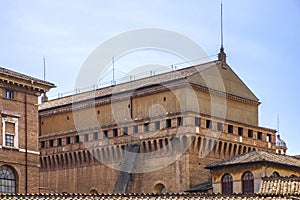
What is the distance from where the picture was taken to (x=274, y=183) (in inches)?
Answer: 1758

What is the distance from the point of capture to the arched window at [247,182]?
5660 centimetres

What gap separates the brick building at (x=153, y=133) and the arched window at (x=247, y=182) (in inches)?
330

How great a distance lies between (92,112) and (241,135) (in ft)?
45.2

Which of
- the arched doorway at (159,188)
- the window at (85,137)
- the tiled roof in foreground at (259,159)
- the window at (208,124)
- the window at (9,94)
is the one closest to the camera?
the tiled roof in foreground at (259,159)

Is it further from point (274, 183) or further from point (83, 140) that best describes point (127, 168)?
point (274, 183)

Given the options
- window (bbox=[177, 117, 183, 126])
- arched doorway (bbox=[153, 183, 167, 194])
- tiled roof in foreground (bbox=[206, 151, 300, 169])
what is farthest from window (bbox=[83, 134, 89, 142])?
tiled roof in foreground (bbox=[206, 151, 300, 169])

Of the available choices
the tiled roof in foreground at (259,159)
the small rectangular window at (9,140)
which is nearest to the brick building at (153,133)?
the tiled roof in foreground at (259,159)

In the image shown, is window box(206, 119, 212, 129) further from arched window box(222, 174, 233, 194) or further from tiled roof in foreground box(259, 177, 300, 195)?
tiled roof in foreground box(259, 177, 300, 195)

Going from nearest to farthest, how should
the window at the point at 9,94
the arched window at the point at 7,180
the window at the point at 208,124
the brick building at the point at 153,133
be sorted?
the arched window at the point at 7,180
the window at the point at 9,94
the brick building at the point at 153,133
the window at the point at 208,124

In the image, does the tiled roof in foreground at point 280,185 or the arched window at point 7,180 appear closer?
the tiled roof in foreground at point 280,185

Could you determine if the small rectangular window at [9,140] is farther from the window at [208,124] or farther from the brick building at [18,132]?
the window at [208,124]

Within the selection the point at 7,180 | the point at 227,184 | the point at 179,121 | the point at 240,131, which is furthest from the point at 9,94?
the point at 240,131

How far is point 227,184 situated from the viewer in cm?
5772

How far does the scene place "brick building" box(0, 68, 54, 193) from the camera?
56.2 meters
